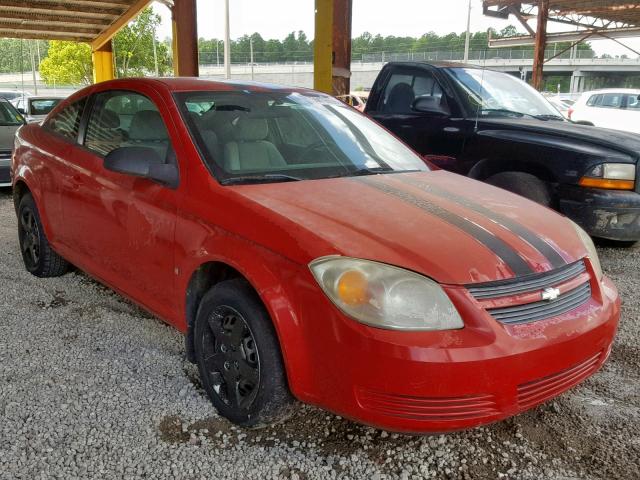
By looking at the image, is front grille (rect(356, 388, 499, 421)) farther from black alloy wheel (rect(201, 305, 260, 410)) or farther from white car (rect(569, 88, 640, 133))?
white car (rect(569, 88, 640, 133))

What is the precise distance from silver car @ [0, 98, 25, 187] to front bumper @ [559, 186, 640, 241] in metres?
6.92

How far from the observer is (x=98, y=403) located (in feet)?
8.75

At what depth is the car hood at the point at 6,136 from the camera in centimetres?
805

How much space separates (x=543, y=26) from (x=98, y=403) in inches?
612

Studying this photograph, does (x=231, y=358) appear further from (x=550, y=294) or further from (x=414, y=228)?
(x=550, y=294)

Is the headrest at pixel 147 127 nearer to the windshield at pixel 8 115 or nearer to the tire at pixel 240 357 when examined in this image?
the tire at pixel 240 357

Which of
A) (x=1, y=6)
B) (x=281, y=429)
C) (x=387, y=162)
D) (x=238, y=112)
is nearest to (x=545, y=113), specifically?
(x=387, y=162)

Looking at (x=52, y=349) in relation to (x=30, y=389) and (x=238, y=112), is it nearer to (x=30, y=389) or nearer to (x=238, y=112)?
(x=30, y=389)

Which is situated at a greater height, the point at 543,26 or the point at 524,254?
the point at 543,26

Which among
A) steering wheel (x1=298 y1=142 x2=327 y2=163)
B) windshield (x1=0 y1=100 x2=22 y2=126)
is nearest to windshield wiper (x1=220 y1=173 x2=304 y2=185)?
steering wheel (x1=298 y1=142 x2=327 y2=163)

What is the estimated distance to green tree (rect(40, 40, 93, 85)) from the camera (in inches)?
1465

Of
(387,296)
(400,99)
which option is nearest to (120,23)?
(400,99)

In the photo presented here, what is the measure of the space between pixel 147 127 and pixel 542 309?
7.28 ft

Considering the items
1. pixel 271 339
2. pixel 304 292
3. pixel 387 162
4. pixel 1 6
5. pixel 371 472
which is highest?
pixel 1 6
